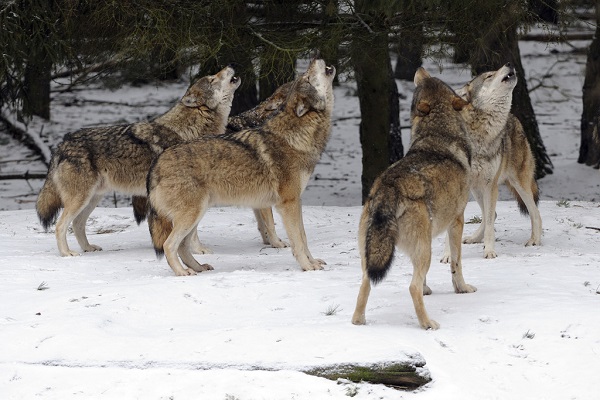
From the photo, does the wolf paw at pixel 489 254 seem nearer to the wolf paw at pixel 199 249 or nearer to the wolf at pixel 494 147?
the wolf at pixel 494 147

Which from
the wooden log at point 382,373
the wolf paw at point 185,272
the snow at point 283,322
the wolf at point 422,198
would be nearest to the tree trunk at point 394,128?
the snow at point 283,322

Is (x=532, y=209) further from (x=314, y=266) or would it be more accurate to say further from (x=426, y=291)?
(x=426, y=291)

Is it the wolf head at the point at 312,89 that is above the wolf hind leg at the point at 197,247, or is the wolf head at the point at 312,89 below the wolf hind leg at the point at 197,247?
above

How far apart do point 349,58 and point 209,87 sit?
2994mm

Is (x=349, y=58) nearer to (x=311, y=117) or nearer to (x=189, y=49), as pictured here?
(x=189, y=49)

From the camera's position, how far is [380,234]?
614 cm

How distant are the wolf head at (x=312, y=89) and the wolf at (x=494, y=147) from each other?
4.70ft

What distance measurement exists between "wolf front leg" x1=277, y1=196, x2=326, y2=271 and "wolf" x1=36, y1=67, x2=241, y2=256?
6.32 ft

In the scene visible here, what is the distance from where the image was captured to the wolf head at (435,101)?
23.8 feet

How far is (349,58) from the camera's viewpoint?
497 inches

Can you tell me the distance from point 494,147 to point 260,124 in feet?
8.68

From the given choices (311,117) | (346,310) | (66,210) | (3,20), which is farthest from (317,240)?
(3,20)

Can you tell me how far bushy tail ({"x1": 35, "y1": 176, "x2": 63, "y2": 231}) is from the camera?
32.8ft

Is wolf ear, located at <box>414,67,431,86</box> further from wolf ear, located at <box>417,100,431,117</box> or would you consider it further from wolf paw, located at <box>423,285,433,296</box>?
wolf paw, located at <box>423,285,433,296</box>
